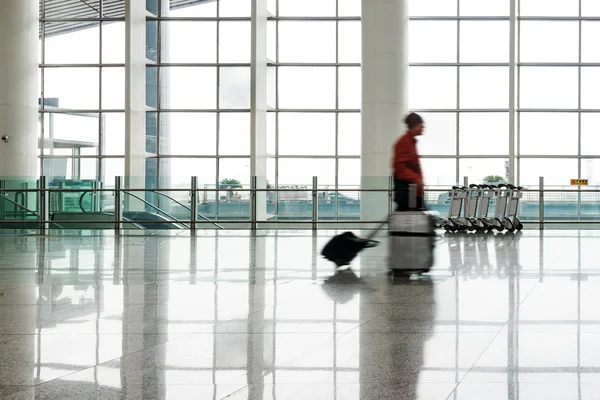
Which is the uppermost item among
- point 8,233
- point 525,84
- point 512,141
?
point 525,84

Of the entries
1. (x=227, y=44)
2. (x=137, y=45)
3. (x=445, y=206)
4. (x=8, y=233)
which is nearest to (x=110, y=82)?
(x=137, y=45)

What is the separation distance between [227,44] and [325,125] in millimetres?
4218

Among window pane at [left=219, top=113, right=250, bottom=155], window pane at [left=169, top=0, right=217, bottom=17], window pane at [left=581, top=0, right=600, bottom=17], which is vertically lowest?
window pane at [left=219, top=113, right=250, bottom=155]

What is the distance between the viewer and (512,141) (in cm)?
2558

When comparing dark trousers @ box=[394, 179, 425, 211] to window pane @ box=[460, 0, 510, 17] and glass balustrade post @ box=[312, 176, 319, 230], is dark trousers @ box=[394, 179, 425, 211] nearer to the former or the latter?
glass balustrade post @ box=[312, 176, 319, 230]

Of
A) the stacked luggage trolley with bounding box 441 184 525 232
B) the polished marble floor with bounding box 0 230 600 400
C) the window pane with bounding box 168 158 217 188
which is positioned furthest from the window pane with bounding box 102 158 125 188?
the polished marble floor with bounding box 0 230 600 400

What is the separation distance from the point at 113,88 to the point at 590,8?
15320 mm

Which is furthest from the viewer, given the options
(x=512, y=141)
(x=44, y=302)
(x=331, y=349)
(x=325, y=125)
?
(x=325, y=125)

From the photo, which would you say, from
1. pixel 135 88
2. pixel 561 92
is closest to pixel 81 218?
pixel 135 88

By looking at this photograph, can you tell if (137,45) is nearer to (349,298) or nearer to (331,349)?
(349,298)

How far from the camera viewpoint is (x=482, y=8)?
2675 cm

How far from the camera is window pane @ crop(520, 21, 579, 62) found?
26250mm

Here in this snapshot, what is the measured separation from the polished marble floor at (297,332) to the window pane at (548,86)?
55.1 ft

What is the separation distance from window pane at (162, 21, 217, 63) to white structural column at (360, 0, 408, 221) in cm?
728
